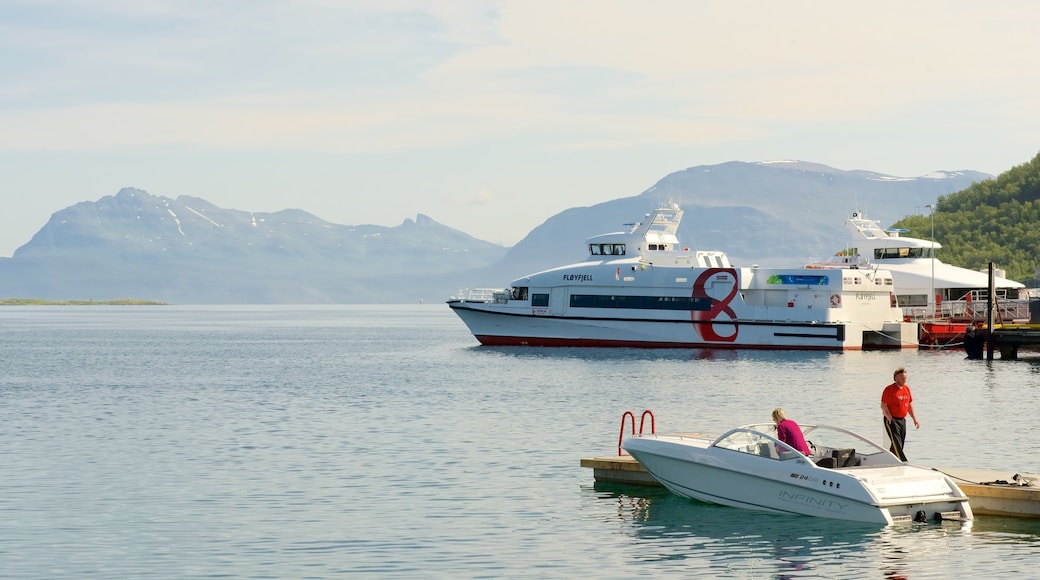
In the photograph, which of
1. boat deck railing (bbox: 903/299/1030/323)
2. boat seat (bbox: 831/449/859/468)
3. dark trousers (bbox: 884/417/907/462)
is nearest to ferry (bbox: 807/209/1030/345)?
boat deck railing (bbox: 903/299/1030/323)

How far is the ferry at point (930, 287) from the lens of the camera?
269ft

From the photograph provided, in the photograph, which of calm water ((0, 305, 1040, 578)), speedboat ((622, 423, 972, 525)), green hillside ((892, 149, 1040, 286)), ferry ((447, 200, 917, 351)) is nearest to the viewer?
calm water ((0, 305, 1040, 578))

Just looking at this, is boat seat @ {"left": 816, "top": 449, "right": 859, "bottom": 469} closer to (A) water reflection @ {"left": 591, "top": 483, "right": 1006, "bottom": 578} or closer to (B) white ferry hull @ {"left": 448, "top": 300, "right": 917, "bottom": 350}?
(A) water reflection @ {"left": 591, "top": 483, "right": 1006, "bottom": 578}

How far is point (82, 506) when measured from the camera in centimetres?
2511

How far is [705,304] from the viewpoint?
78.2 metres

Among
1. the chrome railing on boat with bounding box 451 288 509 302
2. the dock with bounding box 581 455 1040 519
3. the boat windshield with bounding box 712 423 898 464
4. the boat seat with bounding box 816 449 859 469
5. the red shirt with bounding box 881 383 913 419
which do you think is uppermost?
the chrome railing on boat with bounding box 451 288 509 302

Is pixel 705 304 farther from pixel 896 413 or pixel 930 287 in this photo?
pixel 896 413

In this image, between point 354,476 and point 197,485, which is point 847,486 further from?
point 197,485

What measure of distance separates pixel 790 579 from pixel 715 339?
196 ft

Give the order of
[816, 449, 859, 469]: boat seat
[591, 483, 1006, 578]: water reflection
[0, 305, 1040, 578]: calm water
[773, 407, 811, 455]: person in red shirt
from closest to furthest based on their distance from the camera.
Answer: [591, 483, 1006, 578]: water reflection, [0, 305, 1040, 578]: calm water, [816, 449, 859, 469]: boat seat, [773, 407, 811, 455]: person in red shirt

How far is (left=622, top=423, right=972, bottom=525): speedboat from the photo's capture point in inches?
851

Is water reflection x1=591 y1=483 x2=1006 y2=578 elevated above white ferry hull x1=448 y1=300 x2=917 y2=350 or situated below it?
below

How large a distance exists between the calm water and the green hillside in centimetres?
9812

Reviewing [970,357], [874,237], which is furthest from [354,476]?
[874,237]
